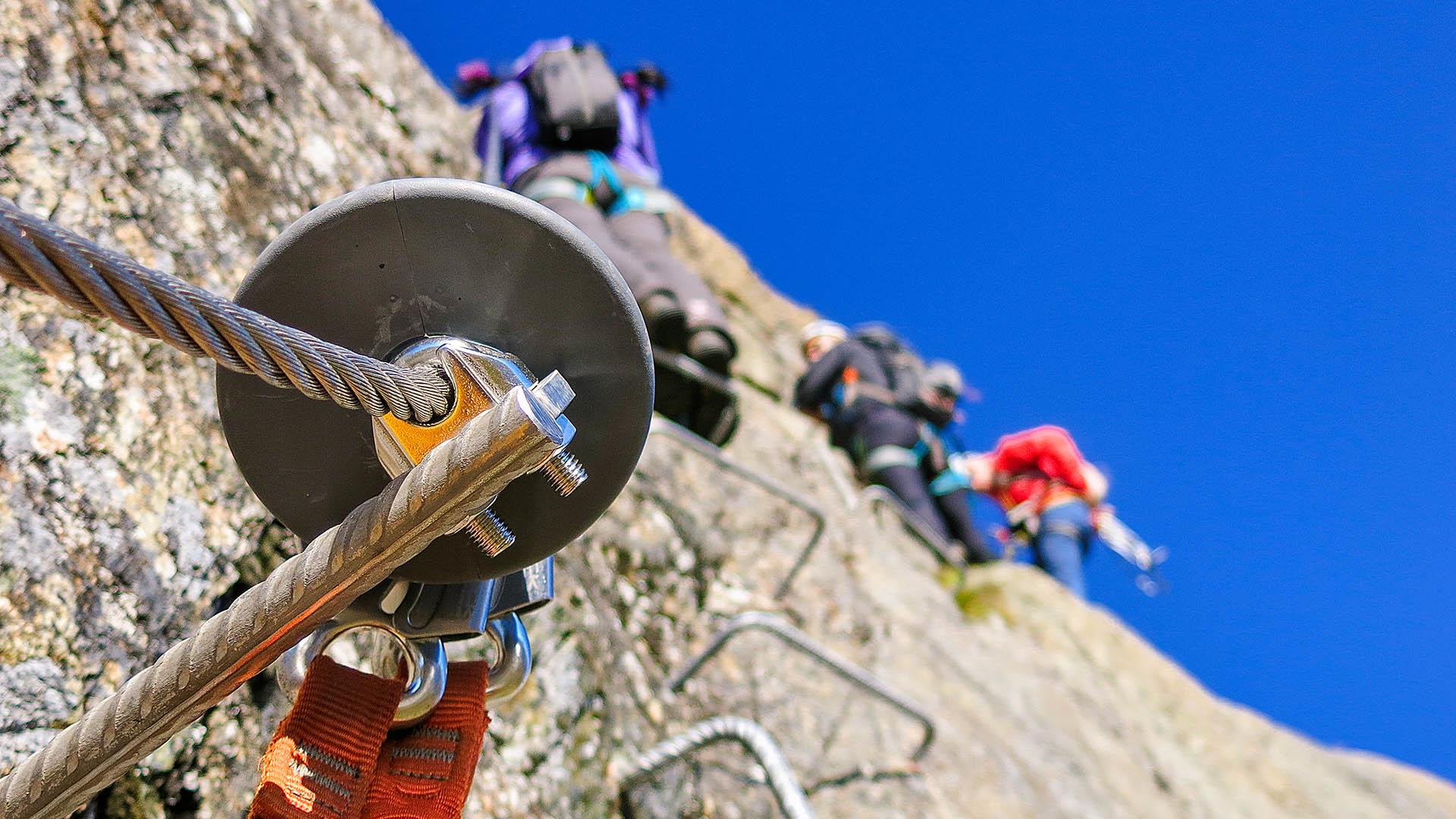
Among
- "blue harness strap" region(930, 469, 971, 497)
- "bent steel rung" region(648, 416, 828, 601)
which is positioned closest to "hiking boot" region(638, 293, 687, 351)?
"bent steel rung" region(648, 416, 828, 601)

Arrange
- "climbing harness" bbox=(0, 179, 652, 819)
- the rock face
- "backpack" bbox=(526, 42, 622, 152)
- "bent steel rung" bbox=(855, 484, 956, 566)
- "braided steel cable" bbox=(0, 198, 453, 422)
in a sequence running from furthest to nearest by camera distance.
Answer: "bent steel rung" bbox=(855, 484, 956, 566), "backpack" bbox=(526, 42, 622, 152), the rock face, "climbing harness" bbox=(0, 179, 652, 819), "braided steel cable" bbox=(0, 198, 453, 422)

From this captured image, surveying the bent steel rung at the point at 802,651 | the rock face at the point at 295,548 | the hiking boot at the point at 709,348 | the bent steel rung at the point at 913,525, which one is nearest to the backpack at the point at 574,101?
the rock face at the point at 295,548

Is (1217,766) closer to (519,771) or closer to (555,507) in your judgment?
(519,771)

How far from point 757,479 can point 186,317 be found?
4.71m

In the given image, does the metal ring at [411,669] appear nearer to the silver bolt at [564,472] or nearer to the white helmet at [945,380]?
the silver bolt at [564,472]

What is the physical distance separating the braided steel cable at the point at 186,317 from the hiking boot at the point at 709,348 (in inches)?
178

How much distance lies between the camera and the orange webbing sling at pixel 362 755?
1551 millimetres

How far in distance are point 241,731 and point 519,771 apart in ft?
2.35

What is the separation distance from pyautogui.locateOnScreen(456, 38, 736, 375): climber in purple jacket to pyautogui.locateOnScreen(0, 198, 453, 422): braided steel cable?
14.6 ft

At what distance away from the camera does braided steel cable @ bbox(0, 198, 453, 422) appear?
106cm

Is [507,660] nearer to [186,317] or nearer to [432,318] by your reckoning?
[432,318]

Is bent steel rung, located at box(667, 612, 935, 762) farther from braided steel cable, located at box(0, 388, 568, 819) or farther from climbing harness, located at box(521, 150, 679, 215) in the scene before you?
climbing harness, located at box(521, 150, 679, 215)

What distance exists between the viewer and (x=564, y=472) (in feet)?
5.08

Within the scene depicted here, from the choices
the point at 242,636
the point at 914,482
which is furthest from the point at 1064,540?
the point at 242,636
